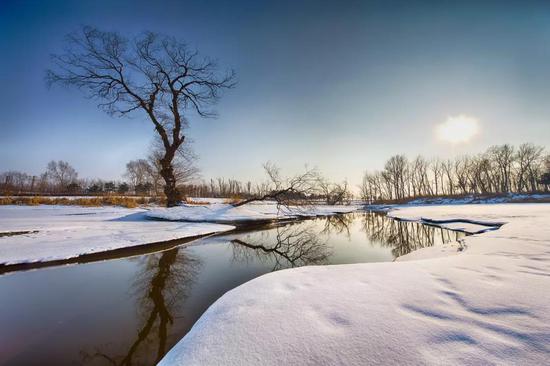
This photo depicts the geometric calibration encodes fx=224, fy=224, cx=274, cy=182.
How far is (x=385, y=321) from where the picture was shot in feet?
5.99

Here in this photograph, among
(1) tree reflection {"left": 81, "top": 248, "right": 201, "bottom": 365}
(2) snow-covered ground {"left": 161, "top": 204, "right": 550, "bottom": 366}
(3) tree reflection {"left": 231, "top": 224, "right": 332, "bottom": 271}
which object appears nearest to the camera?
(2) snow-covered ground {"left": 161, "top": 204, "right": 550, "bottom": 366}

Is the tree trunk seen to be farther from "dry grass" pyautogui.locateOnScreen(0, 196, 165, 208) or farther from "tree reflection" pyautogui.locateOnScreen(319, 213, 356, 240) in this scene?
"tree reflection" pyautogui.locateOnScreen(319, 213, 356, 240)

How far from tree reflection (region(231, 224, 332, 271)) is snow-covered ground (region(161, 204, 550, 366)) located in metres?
2.72

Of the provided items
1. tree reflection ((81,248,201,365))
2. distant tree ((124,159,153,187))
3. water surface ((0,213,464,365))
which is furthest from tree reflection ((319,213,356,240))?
distant tree ((124,159,153,187))

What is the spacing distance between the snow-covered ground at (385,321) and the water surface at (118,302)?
33.2 inches

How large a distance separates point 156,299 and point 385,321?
10.7 feet

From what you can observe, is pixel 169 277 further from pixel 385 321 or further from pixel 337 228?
pixel 337 228

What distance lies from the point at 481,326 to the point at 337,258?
14.2ft

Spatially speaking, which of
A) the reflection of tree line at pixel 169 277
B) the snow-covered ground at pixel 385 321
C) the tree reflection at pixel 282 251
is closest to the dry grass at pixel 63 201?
the tree reflection at pixel 282 251

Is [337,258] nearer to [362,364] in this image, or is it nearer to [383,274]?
[383,274]

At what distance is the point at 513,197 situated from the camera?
1336 inches

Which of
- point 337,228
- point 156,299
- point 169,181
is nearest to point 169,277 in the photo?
point 156,299

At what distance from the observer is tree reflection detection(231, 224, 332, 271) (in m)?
5.79

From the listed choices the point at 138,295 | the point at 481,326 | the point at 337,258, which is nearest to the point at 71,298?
the point at 138,295
